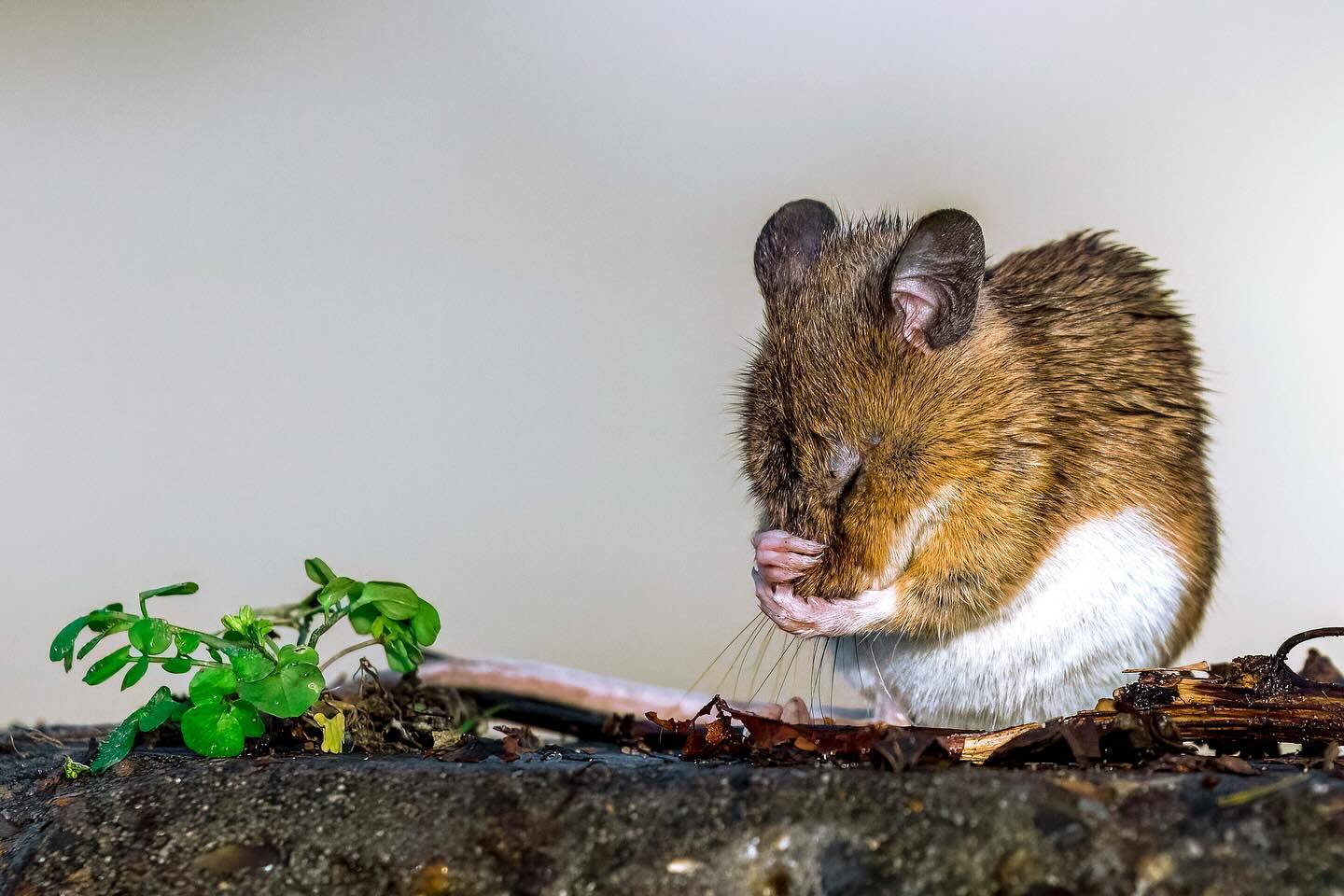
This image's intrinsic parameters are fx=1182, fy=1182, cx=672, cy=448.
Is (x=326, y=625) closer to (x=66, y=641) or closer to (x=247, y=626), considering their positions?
(x=247, y=626)

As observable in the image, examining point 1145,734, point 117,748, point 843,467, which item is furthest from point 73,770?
point 1145,734

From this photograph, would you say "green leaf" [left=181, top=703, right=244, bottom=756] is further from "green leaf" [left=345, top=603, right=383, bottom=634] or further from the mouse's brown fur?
the mouse's brown fur

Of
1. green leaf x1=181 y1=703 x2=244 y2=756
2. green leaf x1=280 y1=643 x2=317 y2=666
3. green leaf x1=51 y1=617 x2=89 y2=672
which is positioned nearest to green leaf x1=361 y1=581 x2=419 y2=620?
green leaf x1=280 y1=643 x2=317 y2=666

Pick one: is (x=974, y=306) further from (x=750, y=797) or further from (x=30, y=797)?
(x=30, y=797)

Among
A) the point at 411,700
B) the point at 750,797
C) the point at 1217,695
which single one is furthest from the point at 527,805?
the point at 1217,695

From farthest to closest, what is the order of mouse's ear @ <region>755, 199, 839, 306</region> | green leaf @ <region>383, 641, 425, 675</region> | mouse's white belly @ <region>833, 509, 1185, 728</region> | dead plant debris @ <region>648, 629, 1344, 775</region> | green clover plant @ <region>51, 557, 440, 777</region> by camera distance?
mouse's ear @ <region>755, 199, 839, 306</region>, mouse's white belly @ <region>833, 509, 1185, 728</region>, green leaf @ <region>383, 641, 425, 675</region>, green clover plant @ <region>51, 557, 440, 777</region>, dead plant debris @ <region>648, 629, 1344, 775</region>
